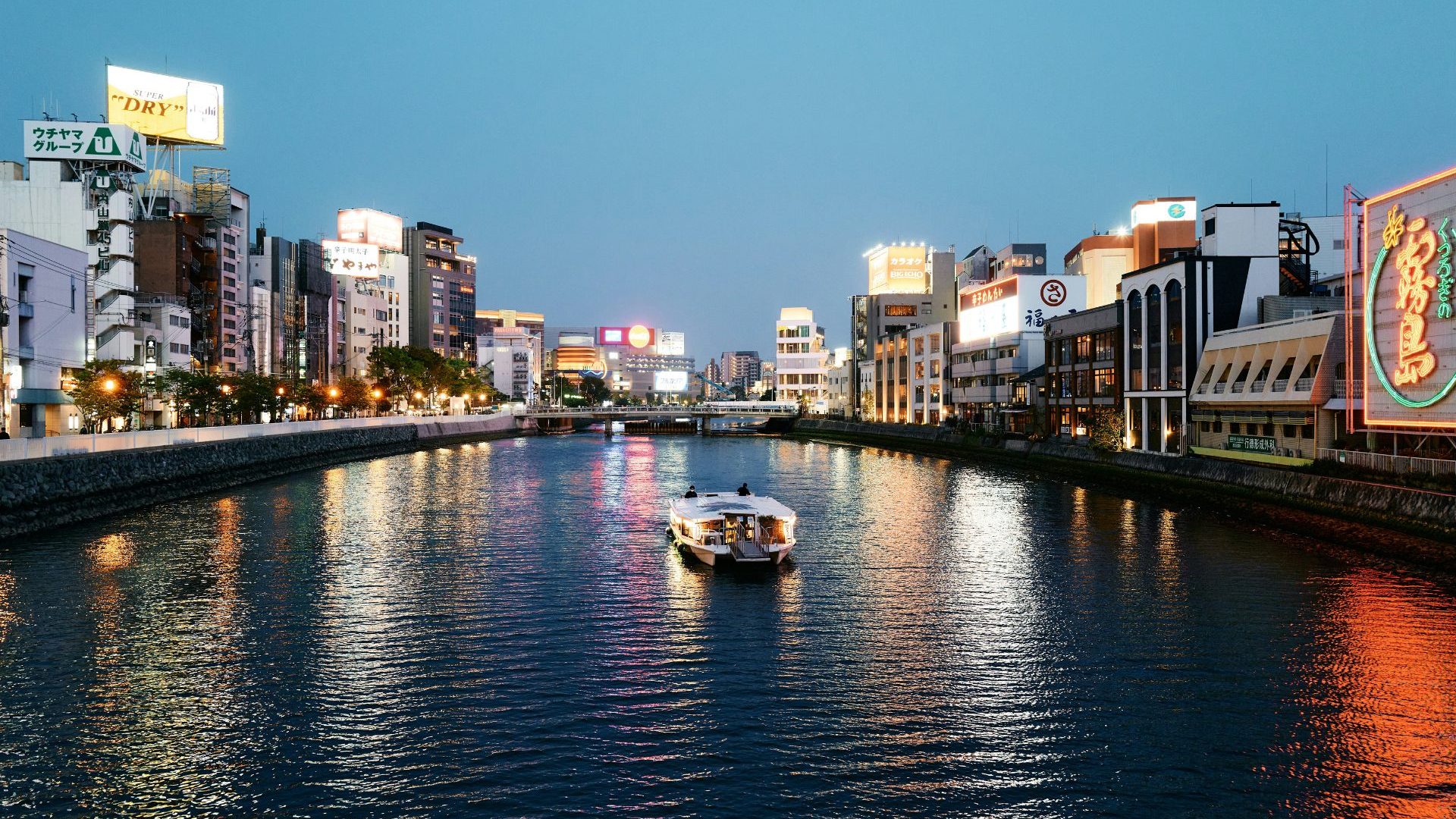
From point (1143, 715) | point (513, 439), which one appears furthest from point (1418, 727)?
point (513, 439)

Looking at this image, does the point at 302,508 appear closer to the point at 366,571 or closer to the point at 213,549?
the point at 213,549

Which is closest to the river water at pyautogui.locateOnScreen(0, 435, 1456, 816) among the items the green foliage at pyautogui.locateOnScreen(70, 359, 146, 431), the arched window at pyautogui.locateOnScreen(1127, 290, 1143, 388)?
the green foliage at pyautogui.locateOnScreen(70, 359, 146, 431)

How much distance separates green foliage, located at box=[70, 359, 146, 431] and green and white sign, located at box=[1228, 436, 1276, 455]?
292ft

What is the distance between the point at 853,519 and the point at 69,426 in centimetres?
7184

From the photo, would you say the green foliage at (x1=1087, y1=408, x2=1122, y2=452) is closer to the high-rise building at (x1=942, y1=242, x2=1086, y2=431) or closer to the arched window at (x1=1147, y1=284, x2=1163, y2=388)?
the arched window at (x1=1147, y1=284, x2=1163, y2=388)

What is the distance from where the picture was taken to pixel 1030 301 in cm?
12775

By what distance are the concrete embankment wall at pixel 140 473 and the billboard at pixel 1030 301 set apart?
268 ft

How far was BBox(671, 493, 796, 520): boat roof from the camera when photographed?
151 ft

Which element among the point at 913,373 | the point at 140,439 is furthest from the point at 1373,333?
the point at 913,373

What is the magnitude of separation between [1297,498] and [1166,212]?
9737 centimetres

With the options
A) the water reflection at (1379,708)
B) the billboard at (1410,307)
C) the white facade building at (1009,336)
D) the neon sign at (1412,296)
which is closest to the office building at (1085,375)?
the white facade building at (1009,336)

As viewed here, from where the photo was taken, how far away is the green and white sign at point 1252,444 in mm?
69500

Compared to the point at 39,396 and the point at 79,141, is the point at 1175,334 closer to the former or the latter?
the point at 39,396

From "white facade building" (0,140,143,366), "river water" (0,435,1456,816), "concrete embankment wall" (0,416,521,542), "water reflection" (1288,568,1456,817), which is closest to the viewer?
"water reflection" (1288,568,1456,817)
